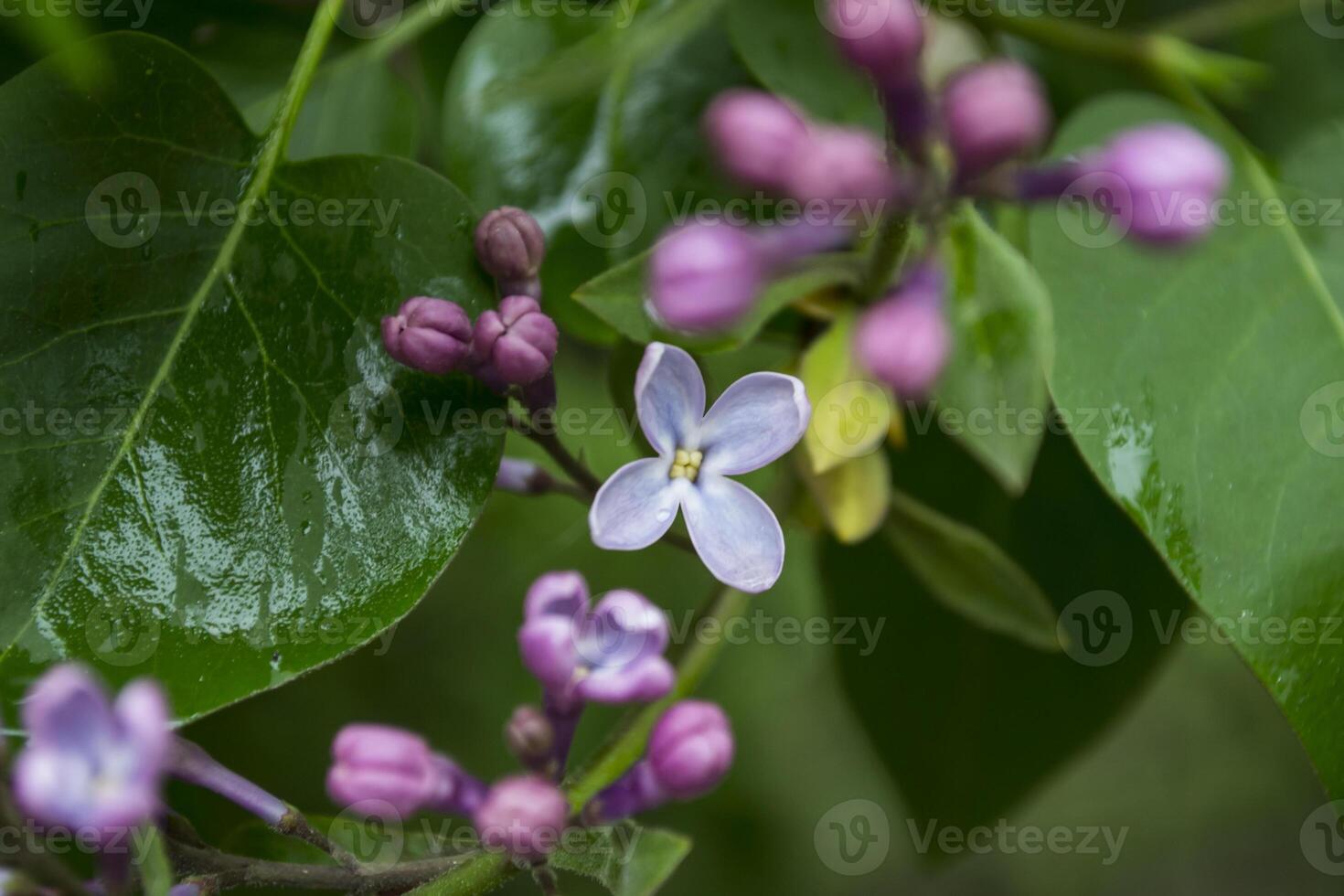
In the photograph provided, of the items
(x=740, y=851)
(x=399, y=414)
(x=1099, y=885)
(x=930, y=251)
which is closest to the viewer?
(x=930, y=251)

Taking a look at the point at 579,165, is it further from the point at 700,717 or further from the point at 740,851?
the point at 740,851

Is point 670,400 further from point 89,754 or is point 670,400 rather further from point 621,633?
point 89,754

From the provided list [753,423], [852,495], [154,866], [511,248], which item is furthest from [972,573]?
[154,866]

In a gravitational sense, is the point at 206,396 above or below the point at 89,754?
above

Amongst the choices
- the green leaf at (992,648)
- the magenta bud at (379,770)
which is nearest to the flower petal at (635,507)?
the magenta bud at (379,770)

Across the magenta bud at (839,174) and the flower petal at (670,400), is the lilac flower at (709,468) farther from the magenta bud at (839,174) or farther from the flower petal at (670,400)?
the magenta bud at (839,174)

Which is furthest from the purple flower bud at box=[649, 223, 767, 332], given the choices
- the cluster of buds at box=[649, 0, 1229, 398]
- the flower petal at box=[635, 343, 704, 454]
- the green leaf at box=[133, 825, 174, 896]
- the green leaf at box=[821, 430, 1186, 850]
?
the green leaf at box=[821, 430, 1186, 850]

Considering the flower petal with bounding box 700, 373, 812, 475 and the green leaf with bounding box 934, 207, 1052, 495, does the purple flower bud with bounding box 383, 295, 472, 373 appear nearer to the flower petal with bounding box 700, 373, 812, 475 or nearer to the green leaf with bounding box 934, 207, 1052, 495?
the flower petal with bounding box 700, 373, 812, 475

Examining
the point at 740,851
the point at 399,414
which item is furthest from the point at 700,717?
the point at 740,851

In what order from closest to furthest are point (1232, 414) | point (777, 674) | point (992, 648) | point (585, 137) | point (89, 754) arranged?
point (89, 754), point (1232, 414), point (585, 137), point (992, 648), point (777, 674)
